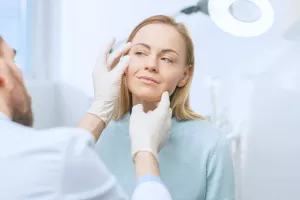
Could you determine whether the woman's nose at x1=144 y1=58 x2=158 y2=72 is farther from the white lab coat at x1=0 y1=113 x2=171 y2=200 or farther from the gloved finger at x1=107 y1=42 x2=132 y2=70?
the white lab coat at x1=0 y1=113 x2=171 y2=200

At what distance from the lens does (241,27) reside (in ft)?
3.41

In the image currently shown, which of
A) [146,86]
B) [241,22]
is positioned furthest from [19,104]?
[241,22]

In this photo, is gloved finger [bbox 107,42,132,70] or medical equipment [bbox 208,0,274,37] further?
medical equipment [bbox 208,0,274,37]

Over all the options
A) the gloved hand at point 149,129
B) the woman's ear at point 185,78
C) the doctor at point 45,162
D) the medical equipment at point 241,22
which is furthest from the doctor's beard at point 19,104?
the medical equipment at point 241,22

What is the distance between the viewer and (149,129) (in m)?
0.76

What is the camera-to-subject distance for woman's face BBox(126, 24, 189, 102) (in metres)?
0.93

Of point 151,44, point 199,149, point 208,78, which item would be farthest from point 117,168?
point 208,78

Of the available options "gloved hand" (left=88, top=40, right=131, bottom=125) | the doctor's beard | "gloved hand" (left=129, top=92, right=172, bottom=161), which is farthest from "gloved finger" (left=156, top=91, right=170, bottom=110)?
the doctor's beard

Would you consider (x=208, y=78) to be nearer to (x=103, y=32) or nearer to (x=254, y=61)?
(x=254, y=61)

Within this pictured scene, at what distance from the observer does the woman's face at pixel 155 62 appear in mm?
932

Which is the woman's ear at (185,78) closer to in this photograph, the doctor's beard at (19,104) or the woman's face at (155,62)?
the woman's face at (155,62)

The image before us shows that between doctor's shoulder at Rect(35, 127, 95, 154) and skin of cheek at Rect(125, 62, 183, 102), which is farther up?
doctor's shoulder at Rect(35, 127, 95, 154)

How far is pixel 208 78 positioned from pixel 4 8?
644 mm

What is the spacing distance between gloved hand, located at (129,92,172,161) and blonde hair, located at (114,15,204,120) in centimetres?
16
